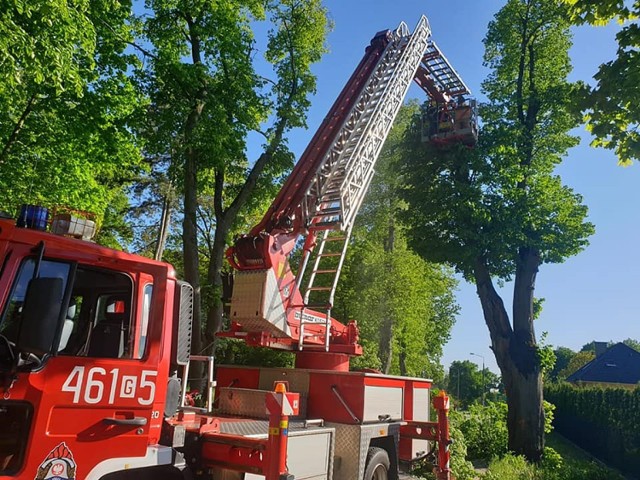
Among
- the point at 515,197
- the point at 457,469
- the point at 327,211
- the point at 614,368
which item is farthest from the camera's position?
the point at 614,368

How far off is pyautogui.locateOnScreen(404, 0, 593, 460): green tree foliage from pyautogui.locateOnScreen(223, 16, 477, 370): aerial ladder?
3937mm

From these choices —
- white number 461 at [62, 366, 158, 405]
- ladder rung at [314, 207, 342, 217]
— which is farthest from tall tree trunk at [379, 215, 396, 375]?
white number 461 at [62, 366, 158, 405]

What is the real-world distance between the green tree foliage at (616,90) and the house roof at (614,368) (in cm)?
4216

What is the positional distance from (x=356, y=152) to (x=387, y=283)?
41.5 ft

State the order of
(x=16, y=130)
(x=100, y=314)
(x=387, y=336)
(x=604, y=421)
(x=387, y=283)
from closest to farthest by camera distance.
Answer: (x=100, y=314)
(x=16, y=130)
(x=604, y=421)
(x=387, y=283)
(x=387, y=336)

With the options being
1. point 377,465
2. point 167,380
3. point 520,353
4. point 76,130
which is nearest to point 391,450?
point 377,465

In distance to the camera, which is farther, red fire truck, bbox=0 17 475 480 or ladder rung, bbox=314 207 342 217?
ladder rung, bbox=314 207 342 217

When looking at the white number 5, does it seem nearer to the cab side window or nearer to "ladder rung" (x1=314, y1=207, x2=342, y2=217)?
the cab side window

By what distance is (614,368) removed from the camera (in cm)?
4281

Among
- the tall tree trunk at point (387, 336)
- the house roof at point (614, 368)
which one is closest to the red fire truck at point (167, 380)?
the tall tree trunk at point (387, 336)

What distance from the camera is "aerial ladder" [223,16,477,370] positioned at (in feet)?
23.4

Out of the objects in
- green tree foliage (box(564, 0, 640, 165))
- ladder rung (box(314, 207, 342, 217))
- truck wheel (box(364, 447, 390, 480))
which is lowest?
truck wheel (box(364, 447, 390, 480))

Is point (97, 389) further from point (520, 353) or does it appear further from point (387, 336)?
point (387, 336)

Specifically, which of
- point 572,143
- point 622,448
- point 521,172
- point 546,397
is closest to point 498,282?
point 521,172
